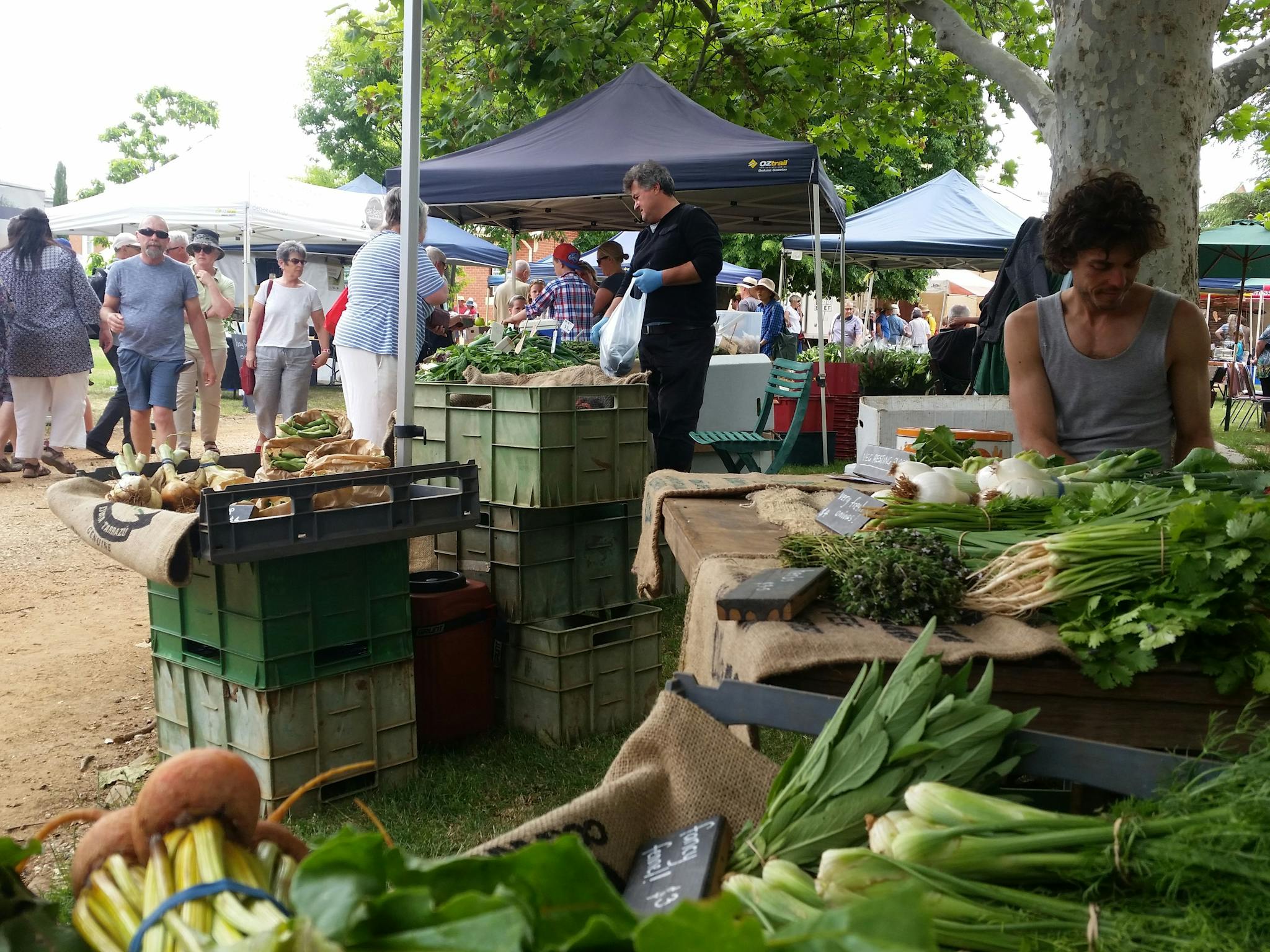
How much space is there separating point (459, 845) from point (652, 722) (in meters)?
1.87

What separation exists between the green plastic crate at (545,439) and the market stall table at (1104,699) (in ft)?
8.14

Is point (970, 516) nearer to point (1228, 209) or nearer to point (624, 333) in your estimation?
point (624, 333)

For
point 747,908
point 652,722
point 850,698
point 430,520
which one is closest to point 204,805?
point 747,908

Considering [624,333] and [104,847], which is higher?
[624,333]

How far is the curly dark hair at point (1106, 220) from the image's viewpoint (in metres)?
3.14

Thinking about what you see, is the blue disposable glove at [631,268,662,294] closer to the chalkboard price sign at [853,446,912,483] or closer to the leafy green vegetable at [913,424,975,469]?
the chalkboard price sign at [853,446,912,483]

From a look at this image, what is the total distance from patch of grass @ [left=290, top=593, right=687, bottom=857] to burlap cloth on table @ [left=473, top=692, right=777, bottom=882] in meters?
1.79

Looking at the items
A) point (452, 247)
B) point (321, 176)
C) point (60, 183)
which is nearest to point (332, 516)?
point (452, 247)

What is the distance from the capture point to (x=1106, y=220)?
313 centimetres

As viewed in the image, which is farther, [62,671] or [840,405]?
[840,405]

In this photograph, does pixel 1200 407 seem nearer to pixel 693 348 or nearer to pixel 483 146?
pixel 693 348

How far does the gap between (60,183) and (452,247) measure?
5464 cm

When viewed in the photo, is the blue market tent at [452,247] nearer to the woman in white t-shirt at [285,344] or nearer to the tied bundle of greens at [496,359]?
the woman in white t-shirt at [285,344]

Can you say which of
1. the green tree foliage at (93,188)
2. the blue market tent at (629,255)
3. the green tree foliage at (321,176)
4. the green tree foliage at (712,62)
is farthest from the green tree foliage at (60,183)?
the green tree foliage at (712,62)
